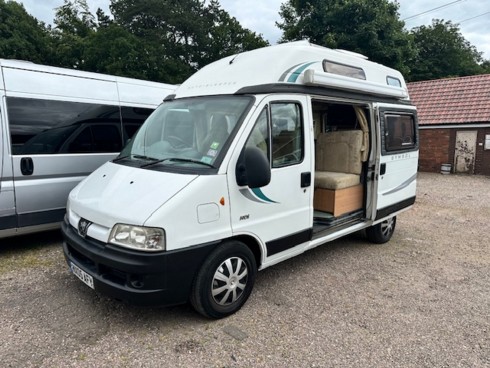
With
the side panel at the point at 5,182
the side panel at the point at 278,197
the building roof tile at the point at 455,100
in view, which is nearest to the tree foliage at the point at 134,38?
the building roof tile at the point at 455,100

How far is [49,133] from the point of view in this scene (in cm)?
487

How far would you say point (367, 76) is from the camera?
4789 millimetres

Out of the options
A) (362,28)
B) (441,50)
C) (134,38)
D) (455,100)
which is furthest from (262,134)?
(441,50)

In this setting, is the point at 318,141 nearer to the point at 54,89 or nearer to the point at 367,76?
the point at 367,76

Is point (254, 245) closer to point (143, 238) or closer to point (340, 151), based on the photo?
point (143, 238)

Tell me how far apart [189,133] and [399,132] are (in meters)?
3.53

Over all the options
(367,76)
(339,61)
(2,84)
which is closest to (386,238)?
(367,76)

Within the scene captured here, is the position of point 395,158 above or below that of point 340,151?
below

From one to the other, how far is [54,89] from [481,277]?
6.27 m

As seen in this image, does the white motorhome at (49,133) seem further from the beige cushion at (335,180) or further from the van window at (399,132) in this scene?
the van window at (399,132)

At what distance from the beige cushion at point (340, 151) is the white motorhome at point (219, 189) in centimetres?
43

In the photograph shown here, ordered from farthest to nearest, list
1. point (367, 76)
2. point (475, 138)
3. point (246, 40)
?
point (246, 40)
point (475, 138)
point (367, 76)

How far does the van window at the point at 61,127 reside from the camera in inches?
180

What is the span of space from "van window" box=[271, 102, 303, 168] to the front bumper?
1.16 m
